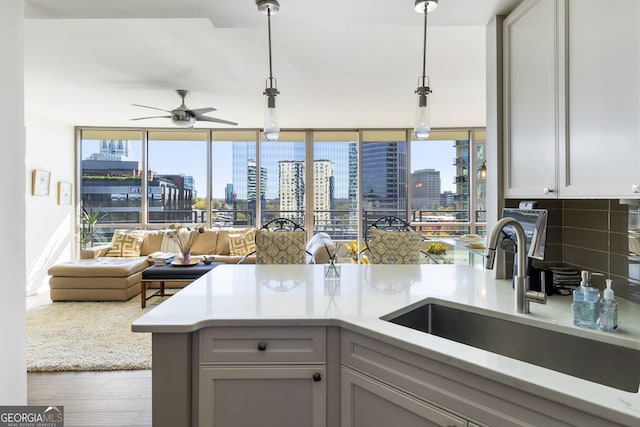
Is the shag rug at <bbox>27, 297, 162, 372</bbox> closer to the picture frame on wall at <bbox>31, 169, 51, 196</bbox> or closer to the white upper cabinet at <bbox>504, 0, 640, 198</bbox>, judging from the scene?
the picture frame on wall at <bbox>31, 169, 51, 196</bbox>

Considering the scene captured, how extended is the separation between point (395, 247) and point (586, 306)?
2337mm

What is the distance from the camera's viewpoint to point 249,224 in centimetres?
640

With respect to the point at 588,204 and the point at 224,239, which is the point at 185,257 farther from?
the point at 588,204

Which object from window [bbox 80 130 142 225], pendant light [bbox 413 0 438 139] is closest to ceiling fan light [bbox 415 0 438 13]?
pendant light [bbox 413 0 438 139]

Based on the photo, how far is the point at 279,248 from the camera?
3.41 metres

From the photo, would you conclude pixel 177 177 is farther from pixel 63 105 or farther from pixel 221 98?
pixel 221 98

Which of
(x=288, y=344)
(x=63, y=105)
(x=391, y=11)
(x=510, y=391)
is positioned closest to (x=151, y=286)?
(x=63, y=105)

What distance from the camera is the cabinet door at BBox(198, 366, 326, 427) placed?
3.98 ft

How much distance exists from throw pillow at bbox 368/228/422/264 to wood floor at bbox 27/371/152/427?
7.57 ft

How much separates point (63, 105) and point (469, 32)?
527 cm

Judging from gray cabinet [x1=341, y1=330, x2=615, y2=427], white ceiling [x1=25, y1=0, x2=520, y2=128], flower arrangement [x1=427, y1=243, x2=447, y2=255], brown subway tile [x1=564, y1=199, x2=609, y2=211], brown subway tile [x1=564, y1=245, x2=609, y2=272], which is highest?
white ceiling [x1=25, y1=0, x2=520, y2=128]

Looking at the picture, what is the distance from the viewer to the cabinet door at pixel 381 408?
0.97 meters

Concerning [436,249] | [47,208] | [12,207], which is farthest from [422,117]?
[47,208]

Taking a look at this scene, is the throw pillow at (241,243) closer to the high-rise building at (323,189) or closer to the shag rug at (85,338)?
the high-rise building at (323,189)
